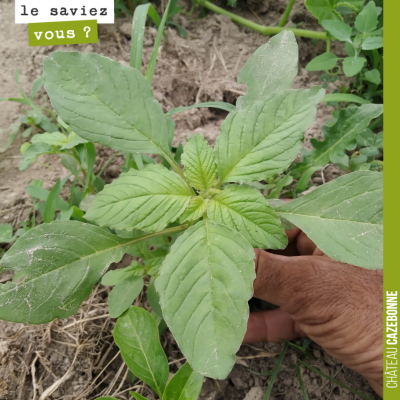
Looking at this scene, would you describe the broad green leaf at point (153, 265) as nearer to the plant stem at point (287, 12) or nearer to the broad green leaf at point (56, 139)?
the broad green leaf at point (56, 139)

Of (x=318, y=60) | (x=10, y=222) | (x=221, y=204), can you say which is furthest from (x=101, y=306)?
(x=318, y=60)

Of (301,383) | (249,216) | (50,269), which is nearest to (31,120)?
(50,269)

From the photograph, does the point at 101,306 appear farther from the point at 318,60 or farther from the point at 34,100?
the point at 318,60

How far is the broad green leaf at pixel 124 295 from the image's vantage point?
3.79 feet

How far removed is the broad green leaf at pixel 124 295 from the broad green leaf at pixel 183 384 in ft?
0.86

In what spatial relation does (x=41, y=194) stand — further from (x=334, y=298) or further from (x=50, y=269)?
(x=334, y=298)

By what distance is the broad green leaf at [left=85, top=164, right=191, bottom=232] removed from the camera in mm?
852

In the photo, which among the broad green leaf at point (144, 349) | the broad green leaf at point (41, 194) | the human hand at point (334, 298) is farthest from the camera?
the broad green leaf at point (41, 194)

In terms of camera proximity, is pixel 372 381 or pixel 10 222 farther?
pixel 10 222

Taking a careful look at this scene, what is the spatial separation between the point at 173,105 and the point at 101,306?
1056mm

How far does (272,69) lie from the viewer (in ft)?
3.46

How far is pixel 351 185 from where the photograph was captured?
2.85ft

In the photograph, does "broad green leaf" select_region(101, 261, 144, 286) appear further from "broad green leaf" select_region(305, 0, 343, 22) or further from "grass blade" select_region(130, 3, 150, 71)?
"broad green leaf" select_region(305, 0, 343, 22)

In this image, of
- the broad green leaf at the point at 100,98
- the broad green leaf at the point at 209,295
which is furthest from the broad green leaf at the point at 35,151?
the broad green leaf at the point at 209,295
